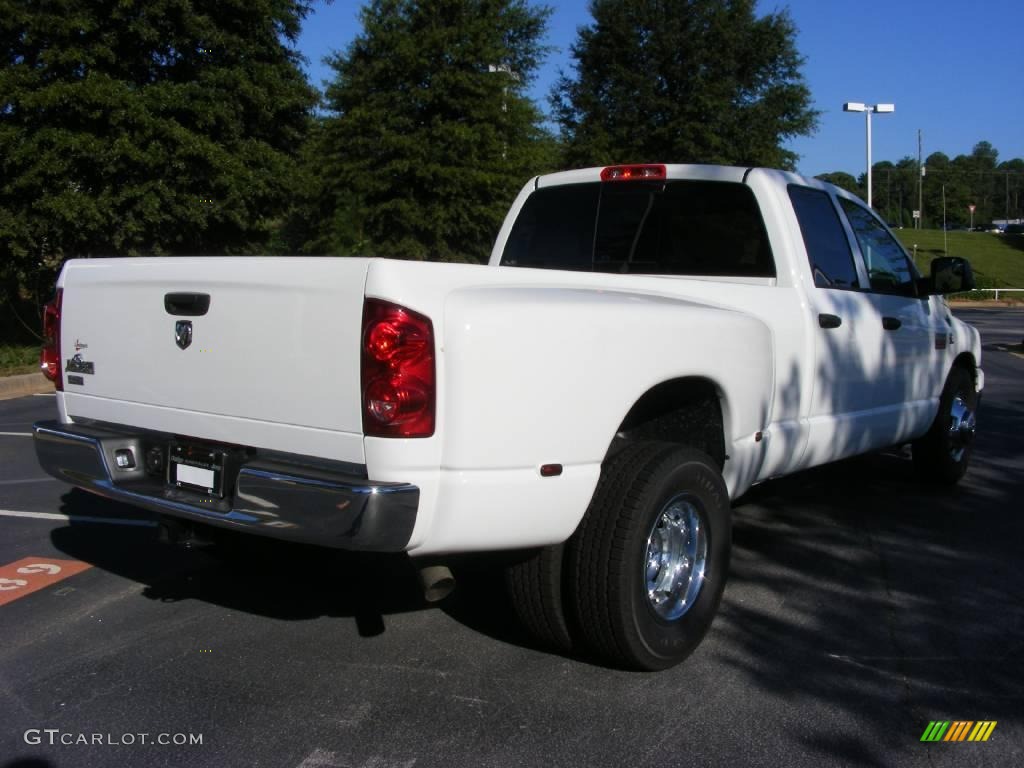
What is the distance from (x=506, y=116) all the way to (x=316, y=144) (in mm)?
3870

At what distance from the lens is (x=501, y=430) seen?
3092 millimetres

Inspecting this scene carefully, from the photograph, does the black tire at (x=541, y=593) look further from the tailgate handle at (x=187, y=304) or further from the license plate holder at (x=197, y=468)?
the tailgate handle at (x=187, y=304)

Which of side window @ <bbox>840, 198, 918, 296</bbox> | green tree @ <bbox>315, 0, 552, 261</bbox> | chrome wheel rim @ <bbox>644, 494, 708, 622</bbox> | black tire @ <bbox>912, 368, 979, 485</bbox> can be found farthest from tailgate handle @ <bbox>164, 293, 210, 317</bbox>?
green tree @ <bbox>315, 0, 552, 261</bbox>

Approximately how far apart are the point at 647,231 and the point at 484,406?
256 centimetres

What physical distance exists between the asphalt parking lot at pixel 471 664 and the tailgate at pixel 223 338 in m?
0.93

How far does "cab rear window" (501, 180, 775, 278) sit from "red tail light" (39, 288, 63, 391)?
2470 mm

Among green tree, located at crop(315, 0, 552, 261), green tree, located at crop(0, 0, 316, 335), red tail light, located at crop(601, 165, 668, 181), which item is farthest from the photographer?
green tree, located at crop(315, 0, 552, 261)

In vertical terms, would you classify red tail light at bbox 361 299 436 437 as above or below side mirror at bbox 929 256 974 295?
below

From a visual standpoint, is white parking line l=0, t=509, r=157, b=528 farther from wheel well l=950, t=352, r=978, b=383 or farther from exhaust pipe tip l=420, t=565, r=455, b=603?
wheel well l=950, t=352, r=978, b=383

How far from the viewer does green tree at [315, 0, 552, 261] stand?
17734 mm

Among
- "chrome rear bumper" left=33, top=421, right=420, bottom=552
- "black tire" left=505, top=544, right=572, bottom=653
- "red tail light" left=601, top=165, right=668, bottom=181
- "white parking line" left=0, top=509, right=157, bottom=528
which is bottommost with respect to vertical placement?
"white parking line" left=0, top=509, right=157, bottom=528

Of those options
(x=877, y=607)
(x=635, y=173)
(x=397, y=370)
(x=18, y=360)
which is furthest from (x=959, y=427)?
(x=18, y=360)

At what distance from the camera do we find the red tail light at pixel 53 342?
13.5ft

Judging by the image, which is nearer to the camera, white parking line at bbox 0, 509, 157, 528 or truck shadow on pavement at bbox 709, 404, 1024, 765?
truck shadow on pavement at bbox 709, 404, 1024, 765
